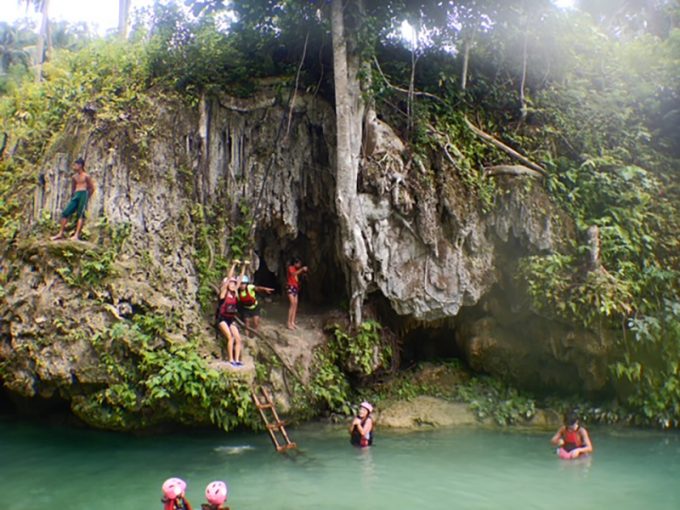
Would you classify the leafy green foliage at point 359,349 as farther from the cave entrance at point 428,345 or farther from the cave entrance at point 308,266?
the cave entrance at point 428,345

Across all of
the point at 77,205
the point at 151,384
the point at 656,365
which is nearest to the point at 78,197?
the point at 77,205

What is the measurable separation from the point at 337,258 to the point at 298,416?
382 centimetres

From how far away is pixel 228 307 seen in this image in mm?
10234

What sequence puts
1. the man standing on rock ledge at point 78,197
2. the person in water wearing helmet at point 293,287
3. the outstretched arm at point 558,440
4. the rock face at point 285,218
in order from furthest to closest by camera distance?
the person in water wearing helmet at point 293,287 → the rock face at point 285,218 → the man standing on rock ledge at point 78,197 → the outstretched arm at point 558,440

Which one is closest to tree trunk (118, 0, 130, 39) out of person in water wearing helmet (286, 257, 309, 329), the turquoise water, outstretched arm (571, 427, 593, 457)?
person in water wearing helmet (286, 257, 309, 329)

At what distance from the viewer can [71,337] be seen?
918 cm

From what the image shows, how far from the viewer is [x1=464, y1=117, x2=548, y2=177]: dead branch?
1256cm

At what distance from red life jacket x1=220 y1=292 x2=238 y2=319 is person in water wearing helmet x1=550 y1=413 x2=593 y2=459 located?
6023 mm

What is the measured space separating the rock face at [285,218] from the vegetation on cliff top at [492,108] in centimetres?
43

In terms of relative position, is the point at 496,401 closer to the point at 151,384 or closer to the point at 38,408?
the point at 151,384

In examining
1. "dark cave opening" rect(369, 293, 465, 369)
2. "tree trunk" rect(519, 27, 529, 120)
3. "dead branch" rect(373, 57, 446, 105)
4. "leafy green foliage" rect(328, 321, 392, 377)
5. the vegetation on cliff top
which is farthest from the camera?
"tree trunk" rect(519, 27, 529, 120)

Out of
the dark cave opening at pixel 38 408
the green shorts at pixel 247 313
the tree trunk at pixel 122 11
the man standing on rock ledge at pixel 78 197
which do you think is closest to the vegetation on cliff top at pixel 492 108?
the green shorts at pixel 247 313

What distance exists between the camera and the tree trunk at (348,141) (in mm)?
11128

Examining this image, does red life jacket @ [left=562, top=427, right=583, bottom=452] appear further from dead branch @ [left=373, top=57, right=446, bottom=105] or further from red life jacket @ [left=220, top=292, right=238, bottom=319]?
dead branch @ [left=373, top=57, right=446, bottom=105]
